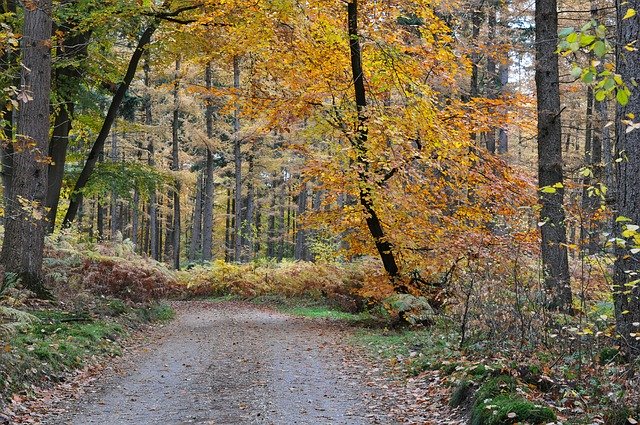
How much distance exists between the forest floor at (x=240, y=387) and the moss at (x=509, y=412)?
625 millimetres

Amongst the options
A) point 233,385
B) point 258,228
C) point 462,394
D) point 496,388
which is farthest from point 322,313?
point 258,228

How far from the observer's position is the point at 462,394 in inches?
262

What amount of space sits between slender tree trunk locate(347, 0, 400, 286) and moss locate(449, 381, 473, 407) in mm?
6120

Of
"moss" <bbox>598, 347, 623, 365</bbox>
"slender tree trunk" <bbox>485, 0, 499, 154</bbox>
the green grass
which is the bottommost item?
the green grass

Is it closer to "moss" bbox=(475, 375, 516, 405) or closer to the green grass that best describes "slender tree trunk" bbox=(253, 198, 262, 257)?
the green grass

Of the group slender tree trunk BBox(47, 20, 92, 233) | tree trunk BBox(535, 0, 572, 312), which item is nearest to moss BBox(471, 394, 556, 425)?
tree trunk BBox(535, 0, 572, 312)

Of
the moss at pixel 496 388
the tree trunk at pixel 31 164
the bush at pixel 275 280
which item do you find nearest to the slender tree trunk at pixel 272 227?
the bush at pixel 275 280

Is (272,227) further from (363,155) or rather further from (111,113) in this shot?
(363,155)

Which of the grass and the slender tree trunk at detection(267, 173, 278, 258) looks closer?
the grass

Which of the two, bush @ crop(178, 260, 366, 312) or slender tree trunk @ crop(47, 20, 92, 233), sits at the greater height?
slender tree trunk @ crop(47, 20, 92, 233)

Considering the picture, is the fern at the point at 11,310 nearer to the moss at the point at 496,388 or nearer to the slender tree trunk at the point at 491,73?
the moss at the point at 496,388

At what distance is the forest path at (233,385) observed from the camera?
6.71 meters

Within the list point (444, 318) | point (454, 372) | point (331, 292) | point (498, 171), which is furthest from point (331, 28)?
point (331, 292)

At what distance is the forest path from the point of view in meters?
6.71
